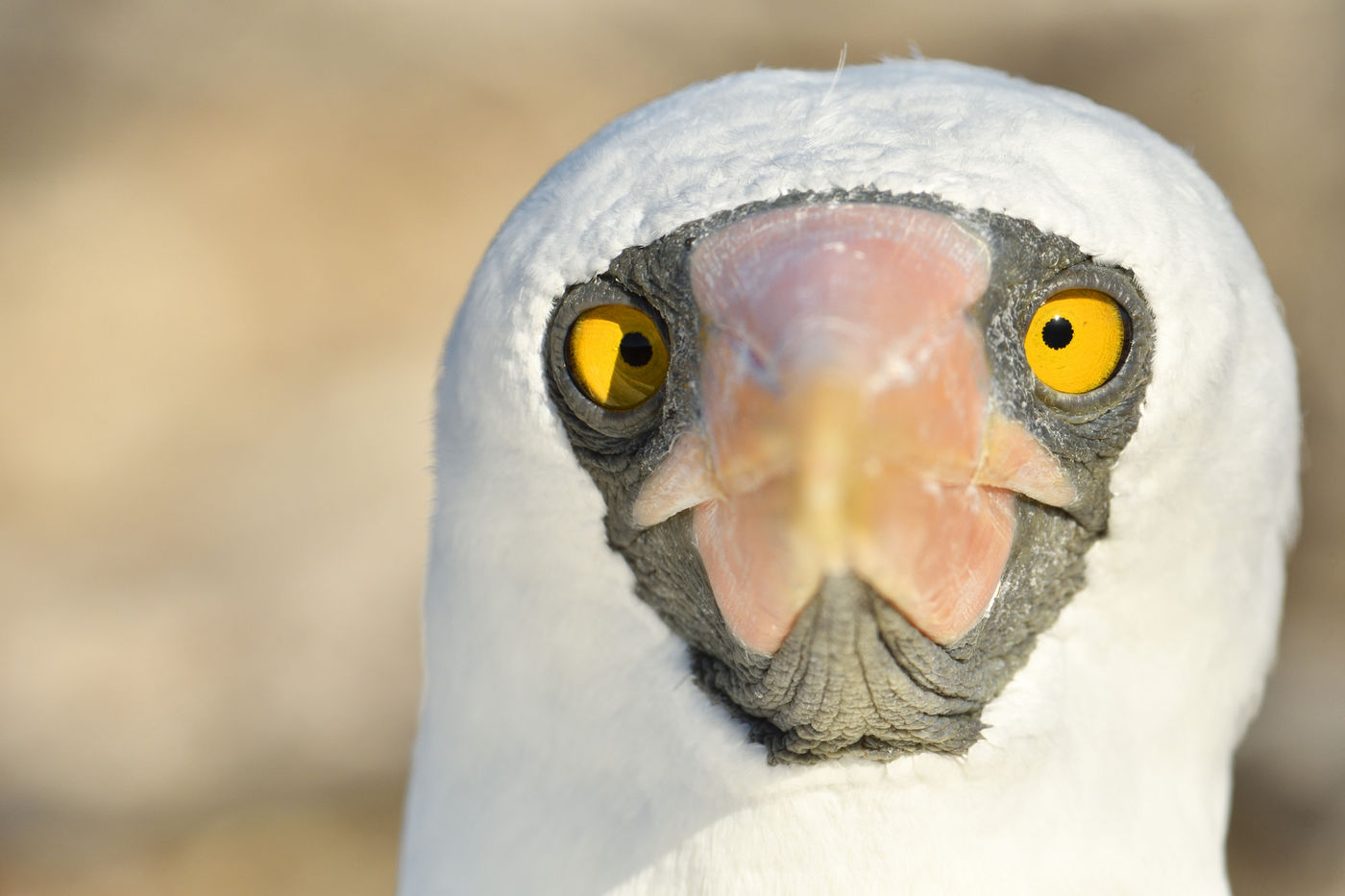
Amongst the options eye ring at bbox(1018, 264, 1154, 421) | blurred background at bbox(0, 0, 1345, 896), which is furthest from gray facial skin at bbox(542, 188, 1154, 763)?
blurred background at bbox(0, 0, 1345, 896)

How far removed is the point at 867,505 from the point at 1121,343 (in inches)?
23.9

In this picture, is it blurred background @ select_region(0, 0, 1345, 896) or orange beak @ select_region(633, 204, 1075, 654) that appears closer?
orange beak @ select_region(633, 204, 1075, 654)

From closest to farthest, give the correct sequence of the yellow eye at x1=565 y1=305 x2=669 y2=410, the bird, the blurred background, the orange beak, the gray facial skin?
the orange beak < the bird < the gray facial skin < the yellow eye at x1=565 y1=305 x2=669 y2=410 < the blurred background

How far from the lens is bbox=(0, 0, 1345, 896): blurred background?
7191 millimetres

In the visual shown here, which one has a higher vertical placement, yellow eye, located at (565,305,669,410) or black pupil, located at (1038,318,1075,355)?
yellow eye, located at (565,305,669,410)

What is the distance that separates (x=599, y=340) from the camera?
7.32 feet

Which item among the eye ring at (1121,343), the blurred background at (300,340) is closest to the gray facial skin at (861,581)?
the eye ring at (1121,343)

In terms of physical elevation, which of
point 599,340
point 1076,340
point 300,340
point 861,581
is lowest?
point 861,581

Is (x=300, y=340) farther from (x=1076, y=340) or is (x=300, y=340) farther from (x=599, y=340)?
(x=1076, y=340)

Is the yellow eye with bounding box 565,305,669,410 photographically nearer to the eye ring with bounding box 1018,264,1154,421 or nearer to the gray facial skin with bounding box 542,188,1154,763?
the gray facial skin with bounding box 542,188,1154,763

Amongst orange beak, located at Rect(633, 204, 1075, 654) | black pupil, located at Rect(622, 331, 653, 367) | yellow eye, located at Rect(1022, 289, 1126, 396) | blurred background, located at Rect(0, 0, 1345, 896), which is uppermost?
blurred background, located at Rect(0, 0, 1345, 896)

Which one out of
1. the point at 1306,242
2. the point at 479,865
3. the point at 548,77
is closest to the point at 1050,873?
the point at 479,865

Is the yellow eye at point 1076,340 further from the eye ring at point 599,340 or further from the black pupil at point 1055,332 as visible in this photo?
the eye ring at point 599,340

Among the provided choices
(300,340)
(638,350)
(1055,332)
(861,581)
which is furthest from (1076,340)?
(300,340)
